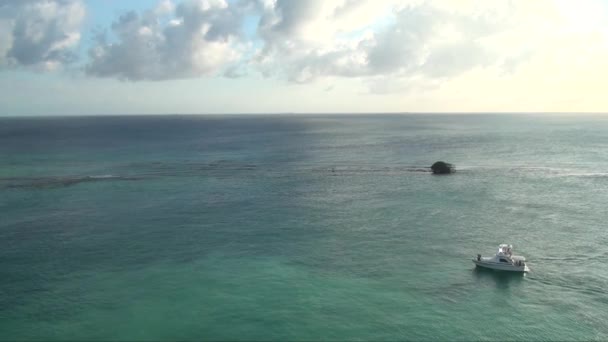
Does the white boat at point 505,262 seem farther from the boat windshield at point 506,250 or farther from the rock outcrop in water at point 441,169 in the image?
the rock outcrop in water at point 441,169

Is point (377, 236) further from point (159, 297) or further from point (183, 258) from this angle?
point (159, 297)

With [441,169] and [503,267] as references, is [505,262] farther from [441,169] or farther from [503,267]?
[441,169]

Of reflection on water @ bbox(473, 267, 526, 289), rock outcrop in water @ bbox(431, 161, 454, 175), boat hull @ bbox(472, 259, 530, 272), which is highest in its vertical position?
rock outcrop in water @ bbox(431, 161, 454, 175)

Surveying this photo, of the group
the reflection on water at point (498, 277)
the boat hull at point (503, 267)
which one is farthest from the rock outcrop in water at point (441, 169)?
the reflection on water at point (498, 277)

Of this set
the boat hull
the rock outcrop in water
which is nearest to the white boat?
the boat hull

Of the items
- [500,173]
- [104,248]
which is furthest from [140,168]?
[500,173]

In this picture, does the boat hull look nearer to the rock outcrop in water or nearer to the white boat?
the white boat
